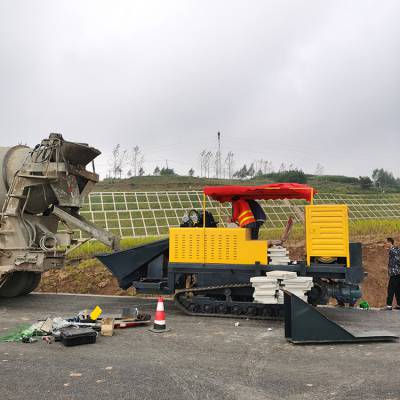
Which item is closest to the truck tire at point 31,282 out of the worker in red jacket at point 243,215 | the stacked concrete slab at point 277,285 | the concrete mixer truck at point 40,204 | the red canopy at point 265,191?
the concrete mixer truck at point 40,204

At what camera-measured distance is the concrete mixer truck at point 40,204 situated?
943 cm

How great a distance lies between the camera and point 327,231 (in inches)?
312

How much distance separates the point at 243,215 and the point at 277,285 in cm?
161

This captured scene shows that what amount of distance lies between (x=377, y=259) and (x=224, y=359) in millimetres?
11841

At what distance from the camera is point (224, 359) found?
18.1 feet

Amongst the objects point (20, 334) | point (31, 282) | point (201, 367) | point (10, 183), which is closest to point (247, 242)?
point (201, 367)

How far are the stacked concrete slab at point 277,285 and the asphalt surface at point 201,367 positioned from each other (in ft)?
1.77

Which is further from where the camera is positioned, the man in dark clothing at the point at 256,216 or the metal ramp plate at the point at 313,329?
the man in dark clothing at the point at 256,216

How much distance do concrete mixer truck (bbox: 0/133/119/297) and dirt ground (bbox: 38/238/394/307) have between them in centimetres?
261

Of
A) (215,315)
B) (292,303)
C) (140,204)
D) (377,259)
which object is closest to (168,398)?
(292,303)

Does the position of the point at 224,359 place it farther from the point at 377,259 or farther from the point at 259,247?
the point at 377,259

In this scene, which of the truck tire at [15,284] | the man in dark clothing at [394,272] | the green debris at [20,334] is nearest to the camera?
the green debris at [20,334]

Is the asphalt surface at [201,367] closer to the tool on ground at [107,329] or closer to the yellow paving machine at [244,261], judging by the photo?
the tool on ground at [107,329]

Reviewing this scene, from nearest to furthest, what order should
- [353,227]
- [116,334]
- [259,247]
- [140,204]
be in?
1. [116,334]
2. [259,247]
3. [353,227]
4. [140,204]
